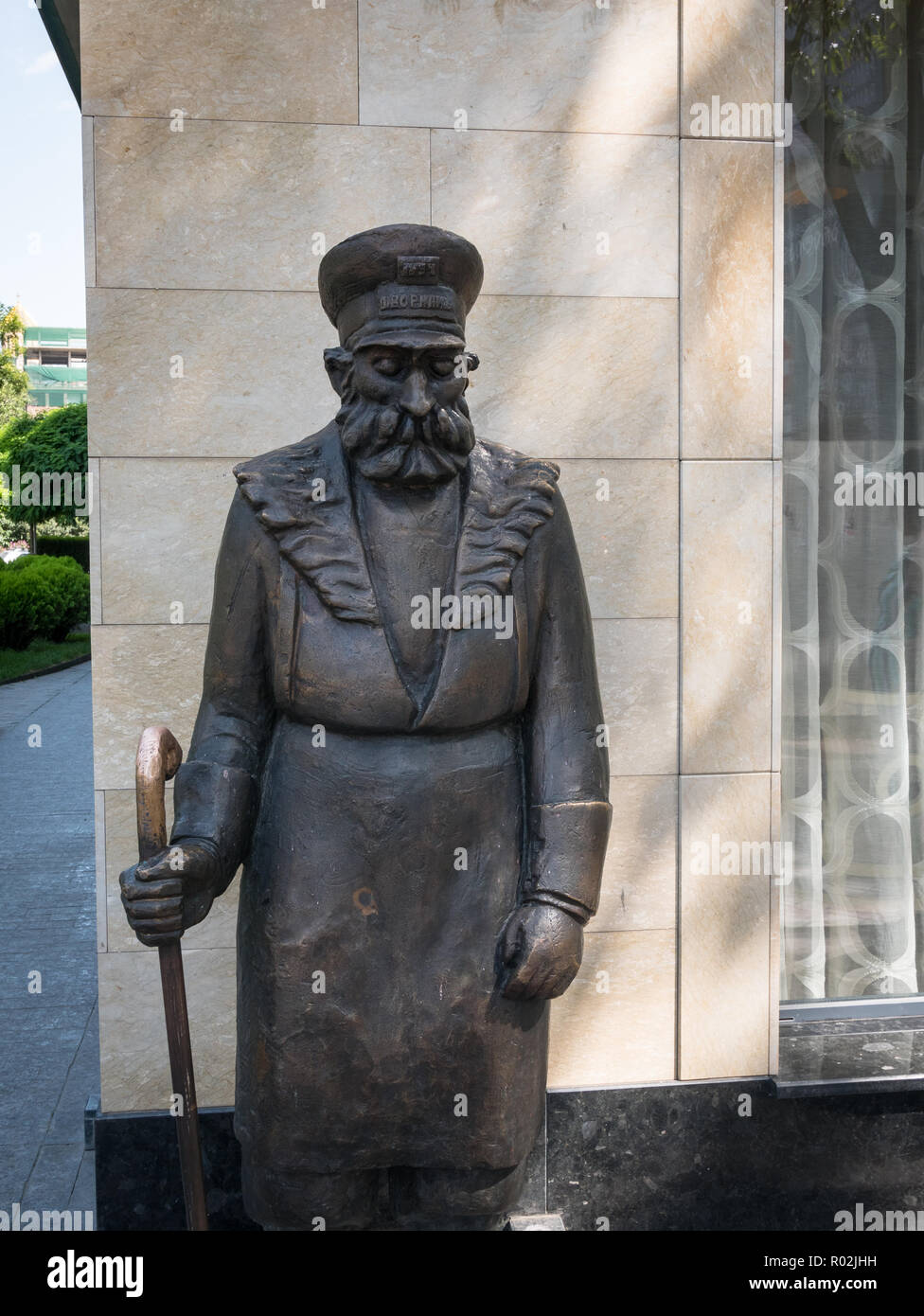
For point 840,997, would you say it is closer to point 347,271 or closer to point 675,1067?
point 675,1067

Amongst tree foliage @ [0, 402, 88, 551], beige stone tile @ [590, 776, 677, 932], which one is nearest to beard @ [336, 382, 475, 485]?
beige stone tile @ [590, 776, 677, 932]

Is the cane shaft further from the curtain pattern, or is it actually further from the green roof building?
the green roof building

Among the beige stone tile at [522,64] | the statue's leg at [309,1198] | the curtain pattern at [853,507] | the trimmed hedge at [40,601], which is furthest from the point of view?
the trimmed hedge at [40,601]

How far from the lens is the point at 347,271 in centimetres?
251

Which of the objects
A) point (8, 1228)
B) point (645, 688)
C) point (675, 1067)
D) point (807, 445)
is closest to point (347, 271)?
point (645, 688)

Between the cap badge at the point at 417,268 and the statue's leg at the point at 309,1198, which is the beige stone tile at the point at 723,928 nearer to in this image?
the statue's leg at the point at 309,1198

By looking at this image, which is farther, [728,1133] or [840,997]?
[840,997]

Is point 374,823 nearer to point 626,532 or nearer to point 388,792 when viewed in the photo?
point 388,792

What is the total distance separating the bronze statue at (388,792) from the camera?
8.38ft

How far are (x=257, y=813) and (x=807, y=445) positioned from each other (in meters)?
2.87

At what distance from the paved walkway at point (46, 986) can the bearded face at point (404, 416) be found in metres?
3.01

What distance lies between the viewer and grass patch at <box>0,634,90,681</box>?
19.4 m

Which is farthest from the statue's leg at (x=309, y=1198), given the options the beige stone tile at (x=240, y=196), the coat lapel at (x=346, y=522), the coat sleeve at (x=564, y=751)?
the beige stone tile at (x=240, y=196)

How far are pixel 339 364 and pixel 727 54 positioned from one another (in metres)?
2.25
